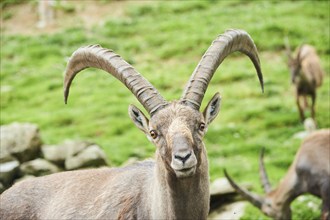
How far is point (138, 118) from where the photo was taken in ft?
22.7

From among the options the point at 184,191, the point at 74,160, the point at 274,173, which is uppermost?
the point at 184,191

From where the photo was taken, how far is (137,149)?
15945 mm

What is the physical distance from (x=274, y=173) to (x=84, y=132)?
6021 mm

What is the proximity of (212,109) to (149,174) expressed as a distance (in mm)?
1069

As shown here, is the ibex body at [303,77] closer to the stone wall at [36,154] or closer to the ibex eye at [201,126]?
the stone wall at [36,154]

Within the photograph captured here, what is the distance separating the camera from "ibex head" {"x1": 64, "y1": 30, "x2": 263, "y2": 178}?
5805 millimetres

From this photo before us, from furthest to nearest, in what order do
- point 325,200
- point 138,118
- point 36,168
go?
point 36,168 → point 325,200 → point 138,118

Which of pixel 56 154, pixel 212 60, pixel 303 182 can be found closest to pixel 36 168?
pixel 56 154

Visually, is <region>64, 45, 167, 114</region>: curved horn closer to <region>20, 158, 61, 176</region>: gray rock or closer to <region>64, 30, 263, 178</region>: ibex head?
<region>64, 30, 263, 178</region>: ibex head

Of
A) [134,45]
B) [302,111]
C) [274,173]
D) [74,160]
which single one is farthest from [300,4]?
[74,160]

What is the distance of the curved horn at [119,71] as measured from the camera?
655 cm

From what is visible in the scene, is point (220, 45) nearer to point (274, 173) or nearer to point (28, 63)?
point (274, 173)

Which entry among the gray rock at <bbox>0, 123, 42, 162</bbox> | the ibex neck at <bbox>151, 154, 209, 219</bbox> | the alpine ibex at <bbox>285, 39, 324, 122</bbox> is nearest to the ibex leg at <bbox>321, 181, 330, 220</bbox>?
the ibex neck at <bbox>151, 154, 209, 219</bbox>

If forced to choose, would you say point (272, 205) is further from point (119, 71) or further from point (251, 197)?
point (119, 71)
